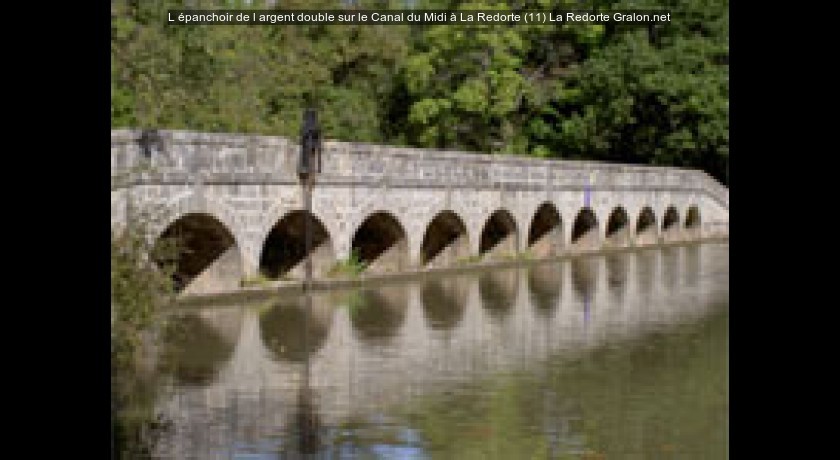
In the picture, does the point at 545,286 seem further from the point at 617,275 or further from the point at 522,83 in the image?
the point at 522,83

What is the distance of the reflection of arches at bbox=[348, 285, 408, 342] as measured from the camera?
17141 millimetres

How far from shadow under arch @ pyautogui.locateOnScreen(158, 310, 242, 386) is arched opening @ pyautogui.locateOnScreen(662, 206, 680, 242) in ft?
86.3

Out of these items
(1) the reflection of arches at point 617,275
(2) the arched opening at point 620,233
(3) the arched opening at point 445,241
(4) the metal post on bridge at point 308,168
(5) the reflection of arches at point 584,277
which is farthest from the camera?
(2) the arched opening at point 620,233

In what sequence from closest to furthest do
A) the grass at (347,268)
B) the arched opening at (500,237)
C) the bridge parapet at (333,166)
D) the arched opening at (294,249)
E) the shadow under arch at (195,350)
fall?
the shadow under arch at (195,350) → the bridge parapet at (333,166) → the arched opening at (294,249) → the grass at (347,268) → the arched opening at (500,237)

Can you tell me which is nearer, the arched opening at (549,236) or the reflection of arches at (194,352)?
the reflection of arches at (194,352)

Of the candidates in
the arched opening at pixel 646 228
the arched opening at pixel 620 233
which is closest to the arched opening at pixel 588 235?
the arched opening at pixel 620 233

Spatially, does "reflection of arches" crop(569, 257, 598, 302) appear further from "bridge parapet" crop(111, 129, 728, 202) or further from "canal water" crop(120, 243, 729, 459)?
"bridge parapet" crop(111, 129, 728, 202)

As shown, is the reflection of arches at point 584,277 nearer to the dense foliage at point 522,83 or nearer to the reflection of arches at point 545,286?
the reflection of arches at point 545,286

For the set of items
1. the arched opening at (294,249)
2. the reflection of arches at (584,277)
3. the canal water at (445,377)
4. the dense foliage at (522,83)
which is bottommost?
the canal water at (445,377)

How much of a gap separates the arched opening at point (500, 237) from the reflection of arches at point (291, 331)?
11.3 m

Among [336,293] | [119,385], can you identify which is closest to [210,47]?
[336,293]

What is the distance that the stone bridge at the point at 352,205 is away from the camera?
1848 centimetres

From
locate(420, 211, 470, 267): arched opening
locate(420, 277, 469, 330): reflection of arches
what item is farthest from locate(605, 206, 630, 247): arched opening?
locate(420, 277, 469, 330): reflection of arches
